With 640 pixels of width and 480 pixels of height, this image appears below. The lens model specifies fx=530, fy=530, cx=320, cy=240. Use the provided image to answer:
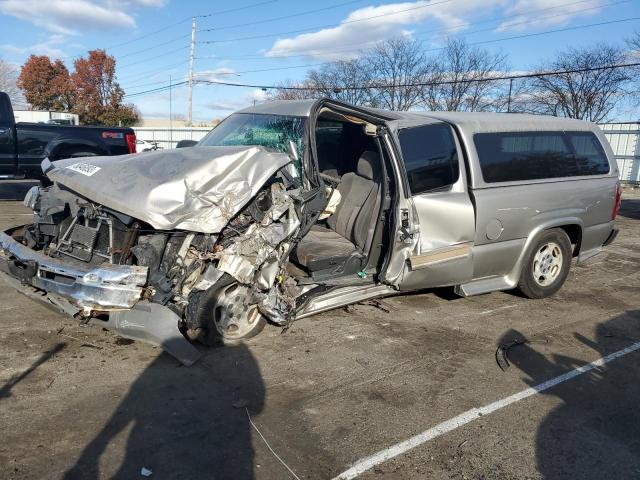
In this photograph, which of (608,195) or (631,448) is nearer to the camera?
(631,448)

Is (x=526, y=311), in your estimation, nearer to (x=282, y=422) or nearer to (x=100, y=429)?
(x=282, y=422)

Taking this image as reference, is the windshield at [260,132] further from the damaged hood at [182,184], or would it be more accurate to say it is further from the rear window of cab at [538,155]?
the rear window of cab at [538,155]

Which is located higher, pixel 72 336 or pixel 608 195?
pixel 608 195

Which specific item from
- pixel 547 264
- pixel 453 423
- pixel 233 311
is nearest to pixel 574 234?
pixel 547 264

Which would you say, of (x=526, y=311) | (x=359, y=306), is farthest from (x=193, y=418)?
(x=526, y=311)

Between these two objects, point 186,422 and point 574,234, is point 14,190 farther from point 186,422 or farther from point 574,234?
point 574,234

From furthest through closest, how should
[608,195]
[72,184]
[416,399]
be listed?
[608,195] → [72,184] → [416,399]

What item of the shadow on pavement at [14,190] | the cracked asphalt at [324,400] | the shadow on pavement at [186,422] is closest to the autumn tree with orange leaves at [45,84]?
the shadow on pavement at [14,190]

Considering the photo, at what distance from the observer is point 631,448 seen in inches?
126

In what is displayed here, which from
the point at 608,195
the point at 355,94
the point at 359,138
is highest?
the point at 355,94

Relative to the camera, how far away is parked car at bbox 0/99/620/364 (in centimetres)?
397

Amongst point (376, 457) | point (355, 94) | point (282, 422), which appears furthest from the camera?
point (355, 94)

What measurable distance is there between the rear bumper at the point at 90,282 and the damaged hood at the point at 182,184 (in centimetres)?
42

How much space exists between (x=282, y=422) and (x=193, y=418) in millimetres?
567
